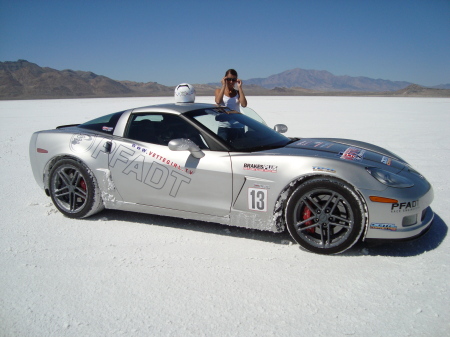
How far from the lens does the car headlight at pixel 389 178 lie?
313 centimetres

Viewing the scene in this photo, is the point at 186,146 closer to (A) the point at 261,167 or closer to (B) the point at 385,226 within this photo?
(A) the point at 261,167

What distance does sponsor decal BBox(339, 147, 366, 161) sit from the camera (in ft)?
11.2

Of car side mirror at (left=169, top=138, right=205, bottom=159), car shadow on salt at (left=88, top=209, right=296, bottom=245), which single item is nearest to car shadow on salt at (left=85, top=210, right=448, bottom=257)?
car shadow on salt at (left=88, top=209, right=296, bottom=245)

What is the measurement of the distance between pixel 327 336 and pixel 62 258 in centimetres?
231

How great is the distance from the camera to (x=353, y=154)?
140 inches

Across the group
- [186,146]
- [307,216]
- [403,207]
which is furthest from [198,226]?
[403,207]

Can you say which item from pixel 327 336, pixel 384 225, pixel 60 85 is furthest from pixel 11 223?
pixel 60 85

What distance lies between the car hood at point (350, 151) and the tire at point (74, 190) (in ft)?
7.06

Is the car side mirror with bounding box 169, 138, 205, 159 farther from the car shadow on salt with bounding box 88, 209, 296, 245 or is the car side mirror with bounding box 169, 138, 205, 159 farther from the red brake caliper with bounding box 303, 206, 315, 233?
the red brake caliper with bounding box 303, 206, 315, 233

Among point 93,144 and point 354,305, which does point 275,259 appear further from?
point 93,144

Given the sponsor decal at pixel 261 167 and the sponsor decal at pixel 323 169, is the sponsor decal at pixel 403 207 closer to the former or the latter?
the sponsor decal at pixel 323 169

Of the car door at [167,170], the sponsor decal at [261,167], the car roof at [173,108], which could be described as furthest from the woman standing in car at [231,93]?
the sponsor decal at [261,167]

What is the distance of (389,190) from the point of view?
3.07 meters

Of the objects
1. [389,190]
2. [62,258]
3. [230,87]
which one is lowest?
[62,258]
